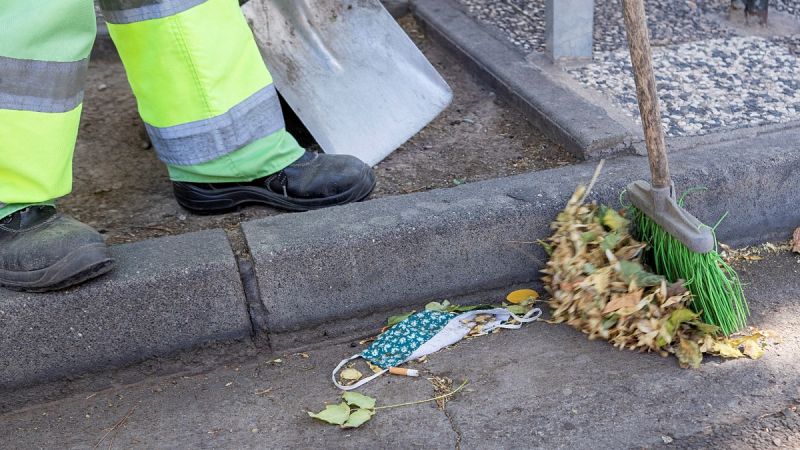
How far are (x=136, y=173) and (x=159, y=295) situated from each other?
78 cm

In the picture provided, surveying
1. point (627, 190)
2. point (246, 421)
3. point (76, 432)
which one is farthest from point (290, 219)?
point (627, 190)

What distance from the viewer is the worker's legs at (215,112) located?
1.91 meters

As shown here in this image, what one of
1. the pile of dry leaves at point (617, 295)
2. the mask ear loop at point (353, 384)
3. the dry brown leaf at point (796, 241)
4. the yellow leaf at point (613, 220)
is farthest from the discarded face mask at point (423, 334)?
the dry brown leaf at point (796, 241)

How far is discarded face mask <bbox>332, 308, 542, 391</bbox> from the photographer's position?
186 cm

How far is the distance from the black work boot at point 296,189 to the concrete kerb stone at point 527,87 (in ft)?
1.90

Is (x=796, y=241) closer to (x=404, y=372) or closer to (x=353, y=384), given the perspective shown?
(x=404, y=372)

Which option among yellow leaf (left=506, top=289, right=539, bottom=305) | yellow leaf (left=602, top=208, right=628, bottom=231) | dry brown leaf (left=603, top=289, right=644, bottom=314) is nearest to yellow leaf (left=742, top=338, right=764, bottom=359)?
dry brown leaf (left=603, top=289, right=644, bottom=314)

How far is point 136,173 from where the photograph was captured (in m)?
2.47

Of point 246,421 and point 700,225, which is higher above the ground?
point 700,225

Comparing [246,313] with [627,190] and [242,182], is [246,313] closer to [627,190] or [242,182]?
[242,182]

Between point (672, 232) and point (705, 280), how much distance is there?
12cm

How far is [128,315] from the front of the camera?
1782mm

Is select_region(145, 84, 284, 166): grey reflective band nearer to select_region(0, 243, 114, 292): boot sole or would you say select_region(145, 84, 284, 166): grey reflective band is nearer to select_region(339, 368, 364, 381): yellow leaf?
select_region(0, 243, 114, 292): boot sole

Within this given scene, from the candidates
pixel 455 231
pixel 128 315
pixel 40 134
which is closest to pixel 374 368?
pixel 455 231
